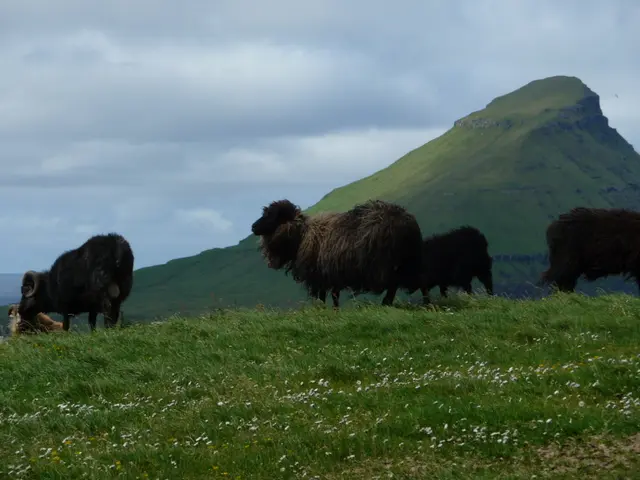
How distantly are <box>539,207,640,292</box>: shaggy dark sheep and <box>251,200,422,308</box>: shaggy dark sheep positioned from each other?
14.5 feet

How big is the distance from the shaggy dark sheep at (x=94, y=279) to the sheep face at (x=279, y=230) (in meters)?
3.94

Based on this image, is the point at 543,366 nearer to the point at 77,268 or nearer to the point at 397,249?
the point at 397,249

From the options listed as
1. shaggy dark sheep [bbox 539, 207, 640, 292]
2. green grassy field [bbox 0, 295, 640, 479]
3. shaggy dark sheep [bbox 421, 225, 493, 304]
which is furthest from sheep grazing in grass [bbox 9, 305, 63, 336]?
shaggy dark sheep [bbox 539, 207, 640, 292]

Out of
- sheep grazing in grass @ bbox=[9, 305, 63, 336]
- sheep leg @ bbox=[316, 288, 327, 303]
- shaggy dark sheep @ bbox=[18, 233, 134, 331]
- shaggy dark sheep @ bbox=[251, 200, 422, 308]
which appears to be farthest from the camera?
sheep grazing in grass @ bbox=[9, 305, 63, 336]

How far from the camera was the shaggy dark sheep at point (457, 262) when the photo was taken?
33344 mm

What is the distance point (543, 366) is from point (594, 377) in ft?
5.21

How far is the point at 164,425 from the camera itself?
12.2m

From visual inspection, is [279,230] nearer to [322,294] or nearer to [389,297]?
[322,294]

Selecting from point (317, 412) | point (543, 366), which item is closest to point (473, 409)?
point (317, 412)

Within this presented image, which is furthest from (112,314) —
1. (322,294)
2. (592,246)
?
(592,246)

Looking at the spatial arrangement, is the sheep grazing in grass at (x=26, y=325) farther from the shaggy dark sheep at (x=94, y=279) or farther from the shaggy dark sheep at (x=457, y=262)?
the shaggy dark sheep at (x=457, y=262)

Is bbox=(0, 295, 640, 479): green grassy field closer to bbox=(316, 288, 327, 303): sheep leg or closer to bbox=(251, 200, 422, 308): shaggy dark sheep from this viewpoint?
bbox=(251, 200, 422, 308): shaggy dark sheep

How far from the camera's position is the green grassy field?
33.4ft

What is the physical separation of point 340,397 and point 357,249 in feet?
33.9
